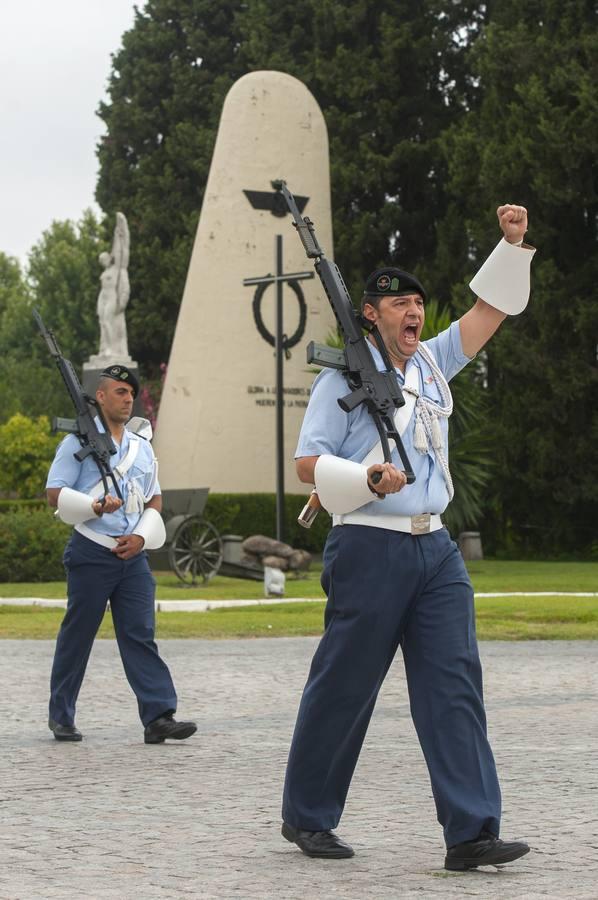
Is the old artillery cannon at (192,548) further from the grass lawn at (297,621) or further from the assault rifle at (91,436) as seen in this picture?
the assault rifle at (91,436)

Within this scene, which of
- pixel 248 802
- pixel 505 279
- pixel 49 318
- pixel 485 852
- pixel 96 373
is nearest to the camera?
pixel 485 852

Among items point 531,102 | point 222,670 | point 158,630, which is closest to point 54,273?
point 531,102

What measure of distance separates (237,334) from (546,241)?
6.37 m

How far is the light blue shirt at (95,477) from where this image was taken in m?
9.25

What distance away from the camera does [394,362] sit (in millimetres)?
5922

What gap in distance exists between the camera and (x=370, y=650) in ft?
18.6

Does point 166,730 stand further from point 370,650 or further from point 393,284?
point 393,284

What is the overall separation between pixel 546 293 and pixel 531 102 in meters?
3.69

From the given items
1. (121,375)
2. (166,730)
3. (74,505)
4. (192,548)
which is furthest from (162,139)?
(166,730)

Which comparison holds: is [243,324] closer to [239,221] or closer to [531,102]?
[239,221]

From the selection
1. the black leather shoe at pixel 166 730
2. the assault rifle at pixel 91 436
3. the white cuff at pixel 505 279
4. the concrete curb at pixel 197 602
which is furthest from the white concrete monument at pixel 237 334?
the white cuff at pixel 505 279

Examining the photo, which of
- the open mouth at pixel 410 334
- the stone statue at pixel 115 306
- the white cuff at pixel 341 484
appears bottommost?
the white cuff at pixel 341 484

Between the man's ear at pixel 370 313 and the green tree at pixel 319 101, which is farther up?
the green tree at pixel 319 101

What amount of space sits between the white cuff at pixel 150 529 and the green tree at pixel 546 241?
74.7 feet
